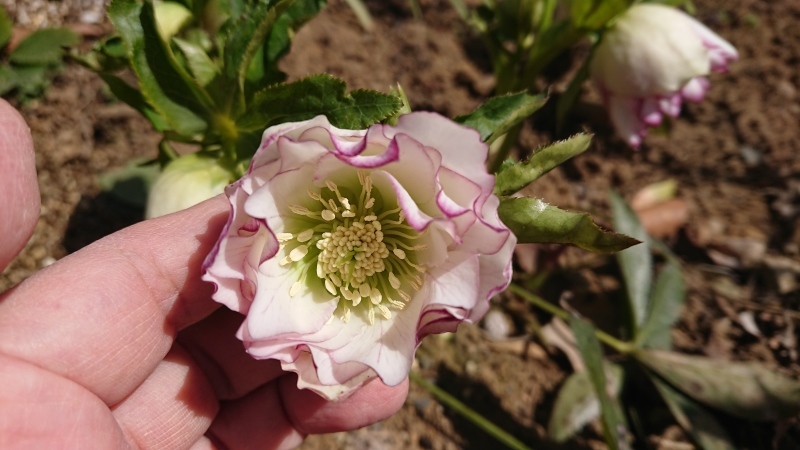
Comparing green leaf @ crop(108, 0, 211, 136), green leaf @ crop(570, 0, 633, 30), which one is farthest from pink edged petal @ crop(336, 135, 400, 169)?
green leaf @ crop(570, 0, 633, 30)

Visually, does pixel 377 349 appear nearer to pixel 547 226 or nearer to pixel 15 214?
pixel 547 226

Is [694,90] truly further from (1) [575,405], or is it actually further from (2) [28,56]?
(2) [28,56]

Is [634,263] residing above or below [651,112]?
below

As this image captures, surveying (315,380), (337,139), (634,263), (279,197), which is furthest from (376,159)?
(634,263)

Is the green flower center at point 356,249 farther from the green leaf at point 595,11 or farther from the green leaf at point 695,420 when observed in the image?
the green leaf at point 695,420

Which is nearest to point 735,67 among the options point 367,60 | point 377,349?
point 367,60

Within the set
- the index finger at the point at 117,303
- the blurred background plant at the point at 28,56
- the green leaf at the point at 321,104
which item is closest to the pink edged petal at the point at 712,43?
the green leaf at the point at 321,104
